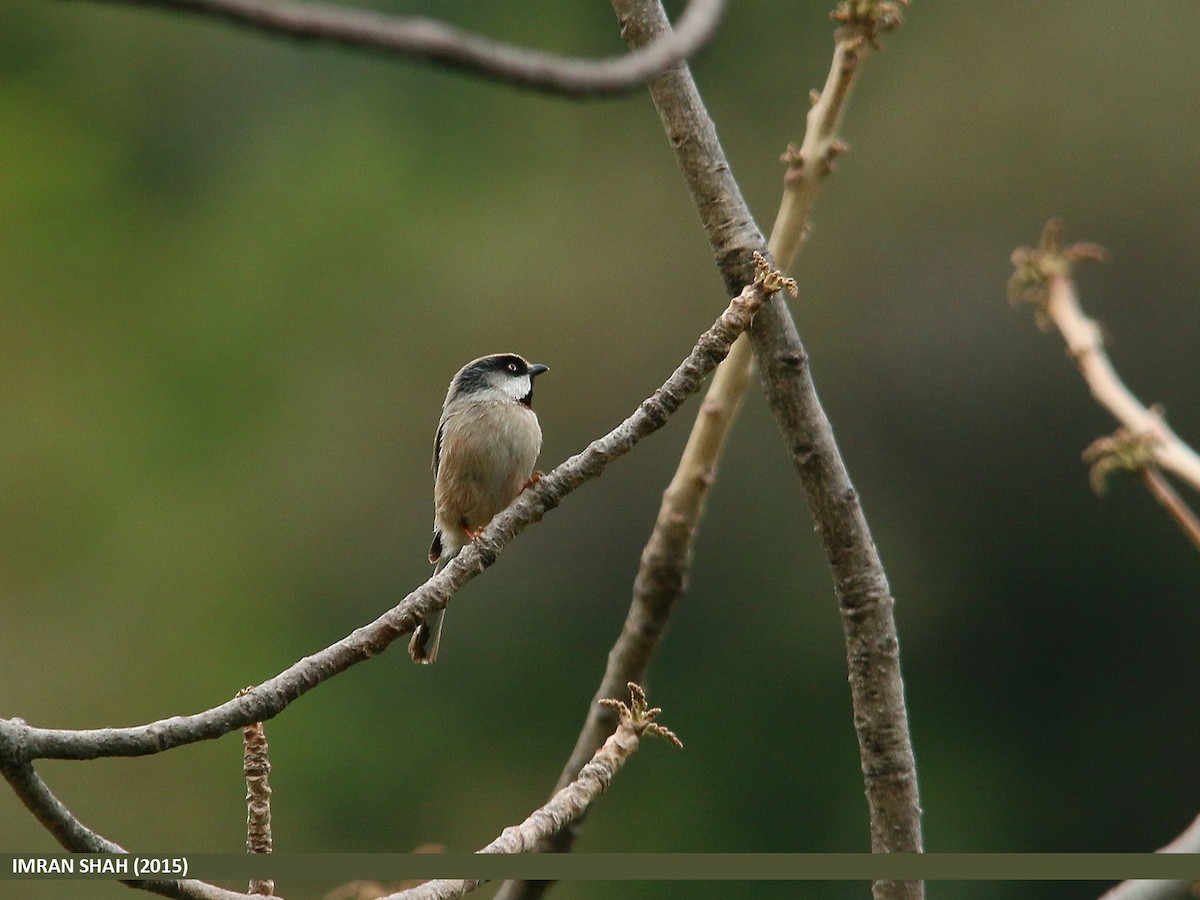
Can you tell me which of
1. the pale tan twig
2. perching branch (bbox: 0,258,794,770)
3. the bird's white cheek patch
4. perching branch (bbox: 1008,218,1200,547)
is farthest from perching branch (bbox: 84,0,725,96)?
the bird's white cheek patch

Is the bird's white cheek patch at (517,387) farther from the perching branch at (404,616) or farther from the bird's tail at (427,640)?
the perching branch at (404,616)

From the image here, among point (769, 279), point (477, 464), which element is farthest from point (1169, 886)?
point (477, 464)

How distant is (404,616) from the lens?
8.13ft

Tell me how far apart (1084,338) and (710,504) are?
359 inches

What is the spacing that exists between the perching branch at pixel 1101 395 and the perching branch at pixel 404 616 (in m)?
0.72

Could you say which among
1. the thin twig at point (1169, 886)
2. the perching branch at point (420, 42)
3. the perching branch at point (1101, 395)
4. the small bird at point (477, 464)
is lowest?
the thin twig at point (1169, 886)

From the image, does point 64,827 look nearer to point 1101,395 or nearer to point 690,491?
point 690,491

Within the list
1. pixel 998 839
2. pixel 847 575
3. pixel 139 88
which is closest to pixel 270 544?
pixel 139 88

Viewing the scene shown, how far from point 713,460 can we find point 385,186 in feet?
41.2

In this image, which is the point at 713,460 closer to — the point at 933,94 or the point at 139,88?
the point at 933,94

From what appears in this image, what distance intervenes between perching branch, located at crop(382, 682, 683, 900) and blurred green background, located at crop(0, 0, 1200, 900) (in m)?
8.04

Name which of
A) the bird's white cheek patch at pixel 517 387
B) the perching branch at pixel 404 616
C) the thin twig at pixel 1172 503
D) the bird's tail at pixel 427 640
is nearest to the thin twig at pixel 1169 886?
the thin twig at pixel 1172 503

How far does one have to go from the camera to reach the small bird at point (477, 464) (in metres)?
4.32

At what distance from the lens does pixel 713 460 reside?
3717 millimetres
